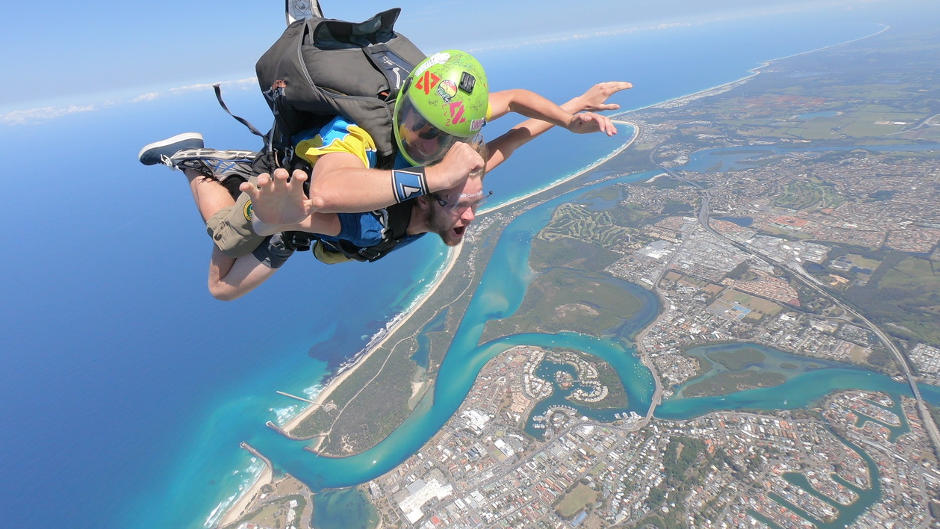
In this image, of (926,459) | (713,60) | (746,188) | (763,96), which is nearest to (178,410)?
(926,459)

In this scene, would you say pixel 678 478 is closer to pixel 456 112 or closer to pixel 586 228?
pixel 456 112

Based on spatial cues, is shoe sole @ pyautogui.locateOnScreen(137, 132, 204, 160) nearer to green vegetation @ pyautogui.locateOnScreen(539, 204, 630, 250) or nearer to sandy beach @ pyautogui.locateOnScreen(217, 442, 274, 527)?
Answer: sandy beach @ pyautogui.locateOnScreen(217, 442, 274, 527)

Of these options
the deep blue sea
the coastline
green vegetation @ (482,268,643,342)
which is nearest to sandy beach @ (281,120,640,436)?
Answer: the coastline

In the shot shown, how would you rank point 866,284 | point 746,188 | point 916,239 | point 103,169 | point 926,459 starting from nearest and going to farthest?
point 926,459 → point 866,284 → point 916,239 → point 746,188 → point 103,169

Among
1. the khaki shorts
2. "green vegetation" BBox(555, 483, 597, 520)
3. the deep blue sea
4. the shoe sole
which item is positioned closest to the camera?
the khaki shorts

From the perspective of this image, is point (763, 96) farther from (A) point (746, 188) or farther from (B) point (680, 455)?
(B) point (680, 455)

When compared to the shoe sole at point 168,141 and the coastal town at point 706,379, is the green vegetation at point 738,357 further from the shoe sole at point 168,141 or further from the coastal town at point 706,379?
the shoe sole at point 168,141
